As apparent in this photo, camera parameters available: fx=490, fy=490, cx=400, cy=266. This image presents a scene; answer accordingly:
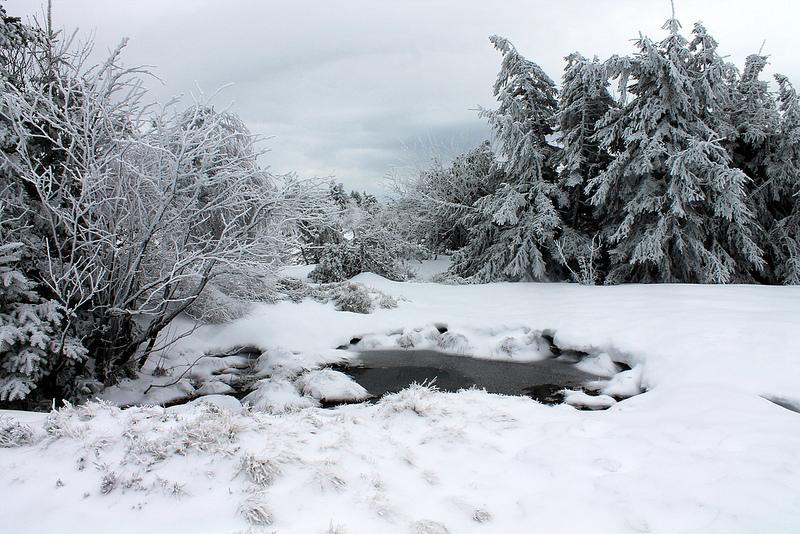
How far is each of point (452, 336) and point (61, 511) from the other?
6.52 m

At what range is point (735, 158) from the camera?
12.1 meters

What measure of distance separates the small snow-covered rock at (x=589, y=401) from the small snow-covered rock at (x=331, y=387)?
8.69 feet

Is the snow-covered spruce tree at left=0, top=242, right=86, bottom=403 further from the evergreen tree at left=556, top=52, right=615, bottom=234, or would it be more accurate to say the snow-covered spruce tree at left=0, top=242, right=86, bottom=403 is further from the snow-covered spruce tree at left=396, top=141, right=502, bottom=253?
the snow-covered spruce tree at left=396, top=141, right=502, bottom=253

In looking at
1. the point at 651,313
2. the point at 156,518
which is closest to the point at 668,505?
the point at 156,518

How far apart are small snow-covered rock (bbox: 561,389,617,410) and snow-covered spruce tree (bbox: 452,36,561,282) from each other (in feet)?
19.9

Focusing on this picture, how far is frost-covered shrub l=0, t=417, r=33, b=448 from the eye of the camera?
356cm

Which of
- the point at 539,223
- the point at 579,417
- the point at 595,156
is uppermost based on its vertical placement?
the point at 595,156

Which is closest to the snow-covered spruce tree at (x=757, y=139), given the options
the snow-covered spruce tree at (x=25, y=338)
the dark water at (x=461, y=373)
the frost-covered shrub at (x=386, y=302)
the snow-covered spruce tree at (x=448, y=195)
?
the snow-covered spruce tree at (x=448, y=195)

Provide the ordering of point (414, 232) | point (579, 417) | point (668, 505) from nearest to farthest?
point (668, 505) → point (579, 417) → point (414, 232)

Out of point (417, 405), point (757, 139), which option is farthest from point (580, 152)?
point (417, 405)

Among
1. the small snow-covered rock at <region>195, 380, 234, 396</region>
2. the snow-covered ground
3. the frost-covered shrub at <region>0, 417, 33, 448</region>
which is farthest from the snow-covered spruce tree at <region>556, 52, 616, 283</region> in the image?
the frost-covered shrub at <region>0, 417, 33, 448</region>

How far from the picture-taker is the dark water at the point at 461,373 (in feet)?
22.5

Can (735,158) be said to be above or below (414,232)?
above

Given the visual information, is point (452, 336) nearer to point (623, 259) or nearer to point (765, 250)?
point (623, 259)
